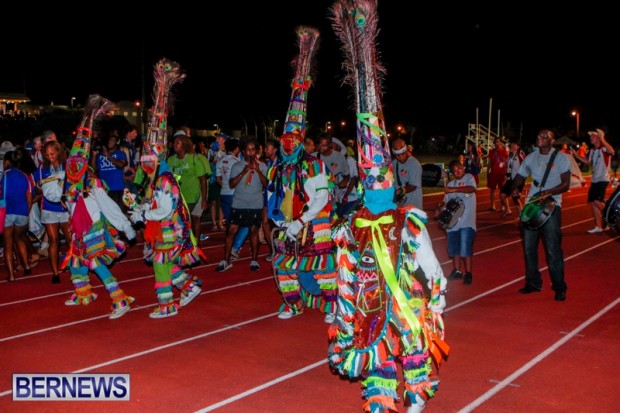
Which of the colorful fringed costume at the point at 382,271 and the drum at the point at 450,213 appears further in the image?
the drum at the point at 450,213

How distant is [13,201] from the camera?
31.0 feet

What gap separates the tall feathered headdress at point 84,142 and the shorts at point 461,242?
463 centimetres

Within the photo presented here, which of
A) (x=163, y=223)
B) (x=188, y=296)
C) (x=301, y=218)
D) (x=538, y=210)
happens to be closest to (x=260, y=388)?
(x=301, y=218)

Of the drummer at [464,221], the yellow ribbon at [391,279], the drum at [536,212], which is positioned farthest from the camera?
the drummer at [464,221]

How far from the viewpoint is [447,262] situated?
35.2 feet

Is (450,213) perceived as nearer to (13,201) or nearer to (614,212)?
(614,212)

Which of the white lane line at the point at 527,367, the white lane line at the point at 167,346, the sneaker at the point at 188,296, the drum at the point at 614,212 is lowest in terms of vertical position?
the white lane line at the point at 527,367

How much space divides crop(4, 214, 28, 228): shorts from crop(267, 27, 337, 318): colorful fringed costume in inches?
165

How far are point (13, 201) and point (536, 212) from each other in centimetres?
681

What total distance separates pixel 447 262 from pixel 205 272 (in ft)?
12.2

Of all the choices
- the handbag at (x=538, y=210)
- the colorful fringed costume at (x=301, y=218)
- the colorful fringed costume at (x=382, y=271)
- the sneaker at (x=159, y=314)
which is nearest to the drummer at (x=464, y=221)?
the handbag at (x=538, y=210)

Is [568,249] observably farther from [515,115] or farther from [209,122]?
[515,115]

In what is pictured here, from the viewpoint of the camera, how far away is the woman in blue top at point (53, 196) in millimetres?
8633

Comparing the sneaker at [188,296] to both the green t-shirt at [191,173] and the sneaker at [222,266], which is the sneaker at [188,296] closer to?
the sneaker at [222,266]
